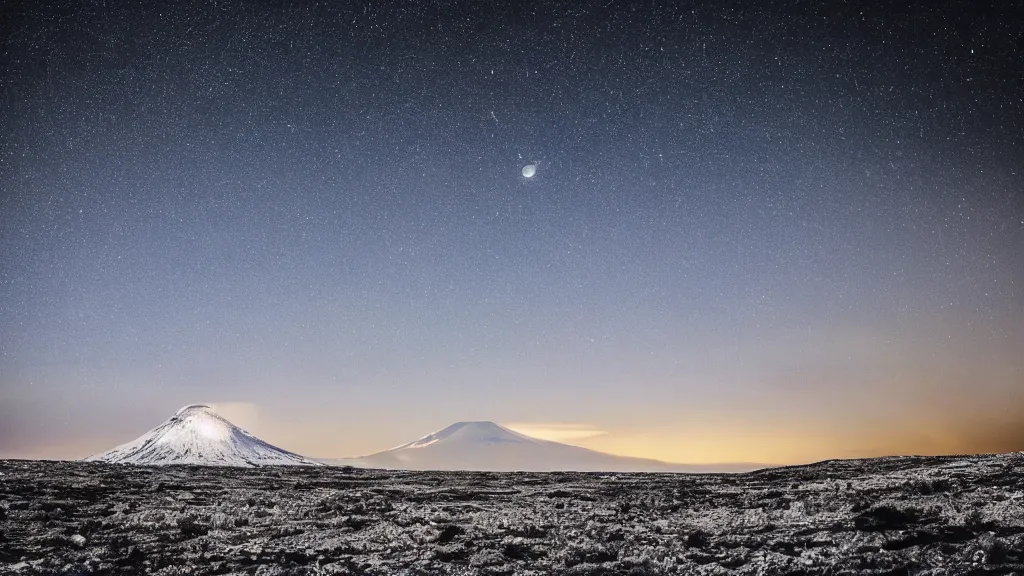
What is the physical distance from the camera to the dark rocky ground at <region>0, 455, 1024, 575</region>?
888 centimetres

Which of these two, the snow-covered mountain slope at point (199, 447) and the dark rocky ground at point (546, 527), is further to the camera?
the snow-covered mountain slope at point (199, 447)

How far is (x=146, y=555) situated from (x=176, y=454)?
47.6 ft

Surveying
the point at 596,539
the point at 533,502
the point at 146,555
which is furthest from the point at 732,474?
the point at 146,555

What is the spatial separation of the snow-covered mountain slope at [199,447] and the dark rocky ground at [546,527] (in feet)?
26.5

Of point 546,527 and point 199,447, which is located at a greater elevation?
point 199,447

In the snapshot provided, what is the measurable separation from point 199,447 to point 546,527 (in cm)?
1765

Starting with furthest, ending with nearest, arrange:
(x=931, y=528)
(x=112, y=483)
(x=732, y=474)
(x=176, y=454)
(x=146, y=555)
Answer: (x=176, y=454)
(x=732, y=474)
(x=112, y=483)
(x=146, y=555)
(x=931, y=528)

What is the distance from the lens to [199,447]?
23281mm

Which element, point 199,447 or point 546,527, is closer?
point 546,527

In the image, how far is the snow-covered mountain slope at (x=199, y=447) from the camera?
72.6 ft

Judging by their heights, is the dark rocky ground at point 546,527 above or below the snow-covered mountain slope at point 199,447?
below

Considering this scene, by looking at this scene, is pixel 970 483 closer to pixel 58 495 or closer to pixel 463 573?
pixel 463 573

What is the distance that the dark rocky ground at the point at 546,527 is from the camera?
8883mm

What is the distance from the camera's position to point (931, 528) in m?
9.08
